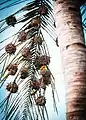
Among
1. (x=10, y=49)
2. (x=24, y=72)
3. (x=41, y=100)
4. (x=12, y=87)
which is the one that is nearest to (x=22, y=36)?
(x=10, y=49)

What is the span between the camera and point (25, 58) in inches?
71.4

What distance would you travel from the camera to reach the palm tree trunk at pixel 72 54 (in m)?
1.24

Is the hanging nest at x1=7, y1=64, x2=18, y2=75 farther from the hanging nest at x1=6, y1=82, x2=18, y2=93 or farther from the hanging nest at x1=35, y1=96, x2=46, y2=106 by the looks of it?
the hanging nest at x1=35, y1=96, x2=46, y2=106

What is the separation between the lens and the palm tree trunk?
4.08 feet

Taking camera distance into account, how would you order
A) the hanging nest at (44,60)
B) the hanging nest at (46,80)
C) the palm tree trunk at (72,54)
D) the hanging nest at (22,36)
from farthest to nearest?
the hanging nest at (22,36) → the hanging nest at (44,60) → the hanging nest at (46,80) → the palm tree trunk at (72,54)

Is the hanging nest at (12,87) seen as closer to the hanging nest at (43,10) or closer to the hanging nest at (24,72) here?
the hanging nest at (24,72)

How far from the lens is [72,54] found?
1.39 metres

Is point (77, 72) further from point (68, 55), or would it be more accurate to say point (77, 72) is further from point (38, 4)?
point (38, 4)

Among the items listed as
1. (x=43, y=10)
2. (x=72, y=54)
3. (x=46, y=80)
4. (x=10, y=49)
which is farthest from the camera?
(x=43, y=10)

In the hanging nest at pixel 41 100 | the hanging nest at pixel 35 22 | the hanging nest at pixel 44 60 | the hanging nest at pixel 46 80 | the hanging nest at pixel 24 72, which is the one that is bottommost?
the hanging nest at pixel 41 100

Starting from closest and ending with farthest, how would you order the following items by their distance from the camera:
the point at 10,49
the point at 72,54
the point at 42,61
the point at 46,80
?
the point at 72,54
the point at 46,80
the point at 42,61
the point at 10,49

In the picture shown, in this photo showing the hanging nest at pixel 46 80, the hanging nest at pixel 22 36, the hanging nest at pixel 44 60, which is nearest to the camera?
the hanging nest at pixel 46 80

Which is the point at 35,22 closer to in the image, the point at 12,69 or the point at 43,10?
the point at 43,10

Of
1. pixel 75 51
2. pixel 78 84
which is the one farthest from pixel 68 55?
pixel 78 84
